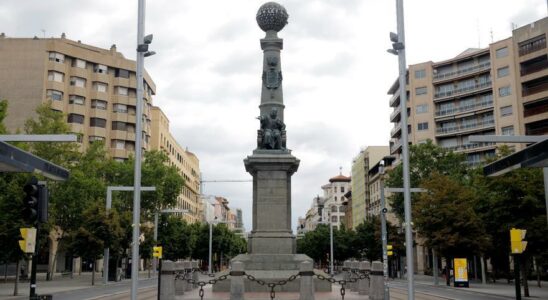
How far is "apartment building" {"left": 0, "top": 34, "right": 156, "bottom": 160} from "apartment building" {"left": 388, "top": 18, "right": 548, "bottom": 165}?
4230cm

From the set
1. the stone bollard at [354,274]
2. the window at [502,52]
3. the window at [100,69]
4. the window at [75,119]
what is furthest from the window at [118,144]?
the stone bollard at [354,274]

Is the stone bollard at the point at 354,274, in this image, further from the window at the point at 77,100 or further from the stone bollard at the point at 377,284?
the window at the point at 77,100

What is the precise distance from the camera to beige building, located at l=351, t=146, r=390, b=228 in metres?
126

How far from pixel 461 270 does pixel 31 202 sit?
1452 inches

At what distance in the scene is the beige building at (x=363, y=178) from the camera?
12606 cm

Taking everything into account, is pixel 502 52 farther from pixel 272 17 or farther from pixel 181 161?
pixel 181 161

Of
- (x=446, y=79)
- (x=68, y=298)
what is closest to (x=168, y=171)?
(x=68, y=298)

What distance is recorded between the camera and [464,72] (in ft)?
289

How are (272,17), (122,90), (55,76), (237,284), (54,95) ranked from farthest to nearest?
1. (122,90)
2. (55,76)
3. (54,95)
4. (272,17)
5. (237,284)

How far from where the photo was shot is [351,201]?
15125 cm

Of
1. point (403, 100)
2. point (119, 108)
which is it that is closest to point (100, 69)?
point (119, 108)

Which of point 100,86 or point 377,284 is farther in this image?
point 100,86

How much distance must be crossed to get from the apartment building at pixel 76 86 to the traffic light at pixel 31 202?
63.2 meters

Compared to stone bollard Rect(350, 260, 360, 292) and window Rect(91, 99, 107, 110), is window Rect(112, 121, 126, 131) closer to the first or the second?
window Rect(91, 99, 107, 110)
